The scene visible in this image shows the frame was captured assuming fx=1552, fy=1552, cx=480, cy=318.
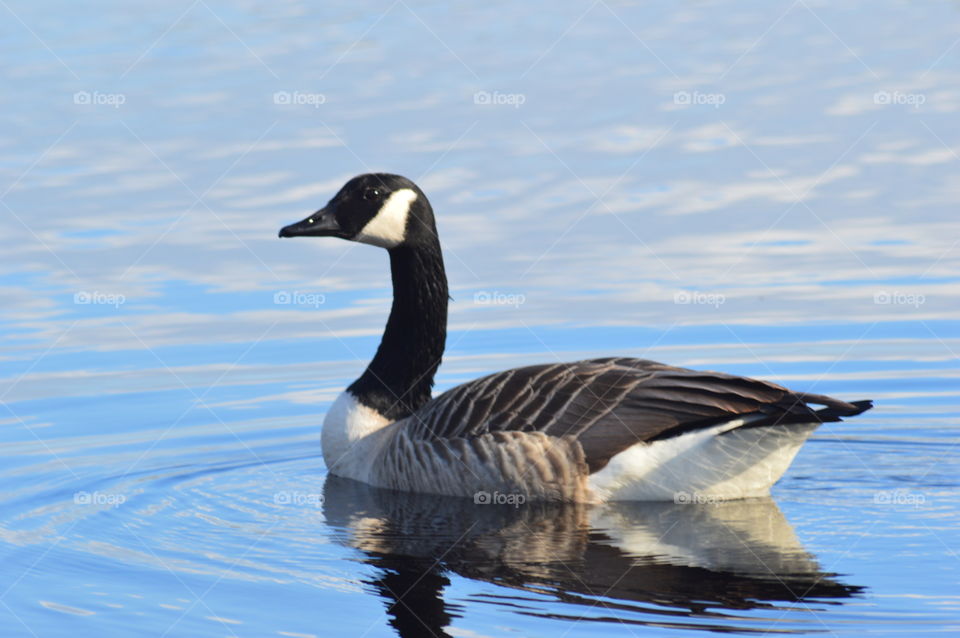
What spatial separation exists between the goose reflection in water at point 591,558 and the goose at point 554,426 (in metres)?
0.17

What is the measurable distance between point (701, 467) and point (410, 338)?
284 centimetres

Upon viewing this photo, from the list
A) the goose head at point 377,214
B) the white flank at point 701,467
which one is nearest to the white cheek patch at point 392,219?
the goose head at point 377,214

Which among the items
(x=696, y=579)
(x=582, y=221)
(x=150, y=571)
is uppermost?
(x=582, y=221)

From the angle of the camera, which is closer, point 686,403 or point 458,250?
point 686,403

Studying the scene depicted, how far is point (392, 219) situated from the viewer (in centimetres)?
1241

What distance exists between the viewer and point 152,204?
1800 cm

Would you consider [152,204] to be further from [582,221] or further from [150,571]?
[150,571]

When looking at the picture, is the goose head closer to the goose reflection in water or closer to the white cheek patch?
the white cheek patch

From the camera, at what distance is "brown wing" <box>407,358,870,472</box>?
10430 millimetres

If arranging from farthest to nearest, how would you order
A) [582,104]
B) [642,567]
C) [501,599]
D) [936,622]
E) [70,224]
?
[582,104] → [70,224] → [642,567] → [501,599] → [936,622]

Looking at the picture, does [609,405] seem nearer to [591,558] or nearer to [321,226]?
[591,558]

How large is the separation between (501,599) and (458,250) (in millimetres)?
7846

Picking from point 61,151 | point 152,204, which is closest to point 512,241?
point 152,204

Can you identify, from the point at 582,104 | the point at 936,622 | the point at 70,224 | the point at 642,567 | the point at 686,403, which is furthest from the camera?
the point at 582,104
